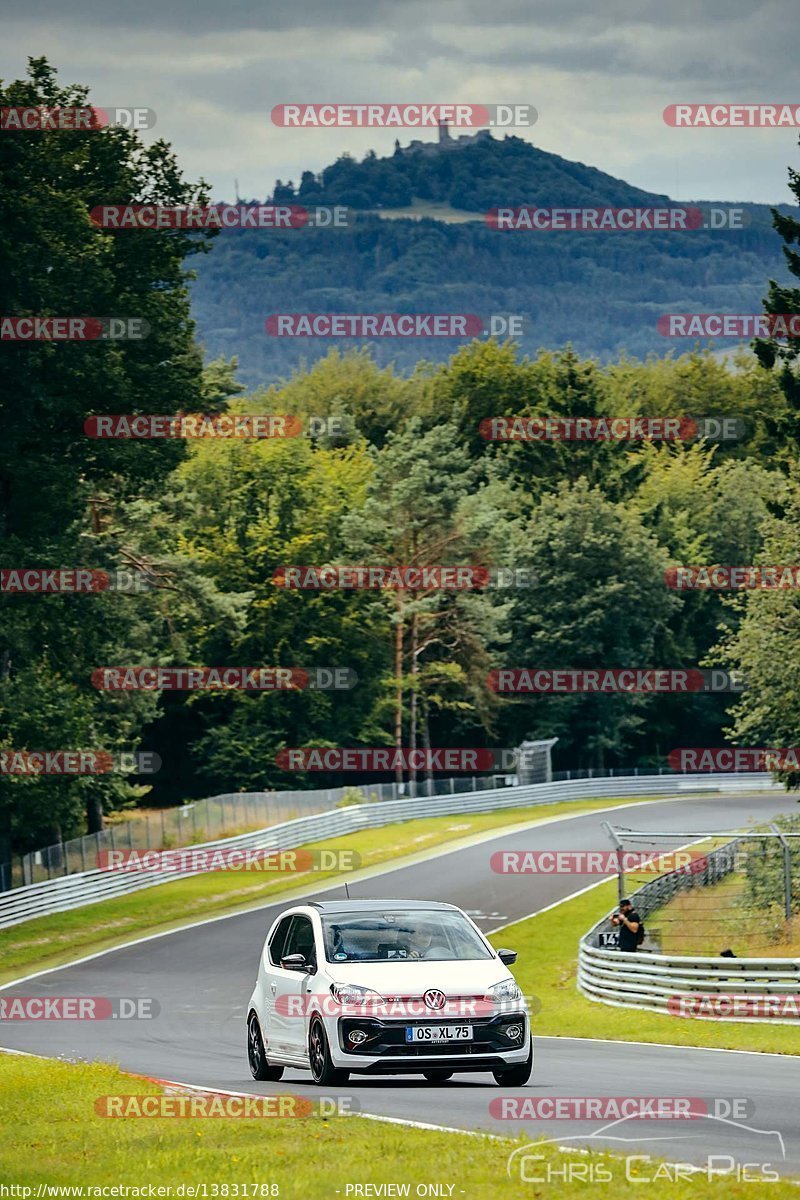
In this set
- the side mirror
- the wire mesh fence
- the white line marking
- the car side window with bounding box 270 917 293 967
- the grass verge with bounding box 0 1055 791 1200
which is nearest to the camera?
the grass verge with bounding box 0 1055 791 1200

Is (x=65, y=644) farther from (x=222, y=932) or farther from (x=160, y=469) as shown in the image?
(x=222, y=932)

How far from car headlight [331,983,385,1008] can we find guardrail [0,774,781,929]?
98.6 feet

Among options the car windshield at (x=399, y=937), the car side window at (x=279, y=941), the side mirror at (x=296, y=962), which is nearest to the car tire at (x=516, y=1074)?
the car windshield at (x=399, y=937)

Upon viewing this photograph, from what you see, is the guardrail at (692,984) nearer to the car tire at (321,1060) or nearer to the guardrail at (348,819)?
the car tire at (321,1060)

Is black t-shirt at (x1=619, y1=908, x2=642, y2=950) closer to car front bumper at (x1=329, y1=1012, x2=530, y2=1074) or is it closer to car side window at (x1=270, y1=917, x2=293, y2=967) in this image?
car side window at (x1=270, y1=917, x2=293, y2=967)

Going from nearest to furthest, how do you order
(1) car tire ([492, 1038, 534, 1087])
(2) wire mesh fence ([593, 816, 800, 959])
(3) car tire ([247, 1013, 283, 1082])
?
(1) car tire ([492, 1038, 534, 1087])
(3) car tire ([247, 1013, 283, 1082])
(2) wire mesh fence ([593, 816, 800, 959])

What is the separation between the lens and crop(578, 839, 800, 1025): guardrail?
24625mm

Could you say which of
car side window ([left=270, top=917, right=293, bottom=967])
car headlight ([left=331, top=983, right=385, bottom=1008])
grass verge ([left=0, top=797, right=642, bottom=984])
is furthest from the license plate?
grass verge ([left=0, top=797, right=642, bottom=984])

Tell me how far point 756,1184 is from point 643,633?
263 feet

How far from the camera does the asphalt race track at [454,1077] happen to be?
12508mm

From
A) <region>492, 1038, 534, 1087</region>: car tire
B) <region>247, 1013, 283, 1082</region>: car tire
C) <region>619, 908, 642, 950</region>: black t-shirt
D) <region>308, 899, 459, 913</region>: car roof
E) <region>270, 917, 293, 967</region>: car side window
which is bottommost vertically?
<region>619, 908, 642, 950</region>: black t-shirt

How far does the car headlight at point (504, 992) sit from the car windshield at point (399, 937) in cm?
69

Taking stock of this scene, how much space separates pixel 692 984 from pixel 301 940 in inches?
449

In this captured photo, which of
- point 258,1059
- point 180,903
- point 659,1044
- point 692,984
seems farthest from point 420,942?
point 180,903
